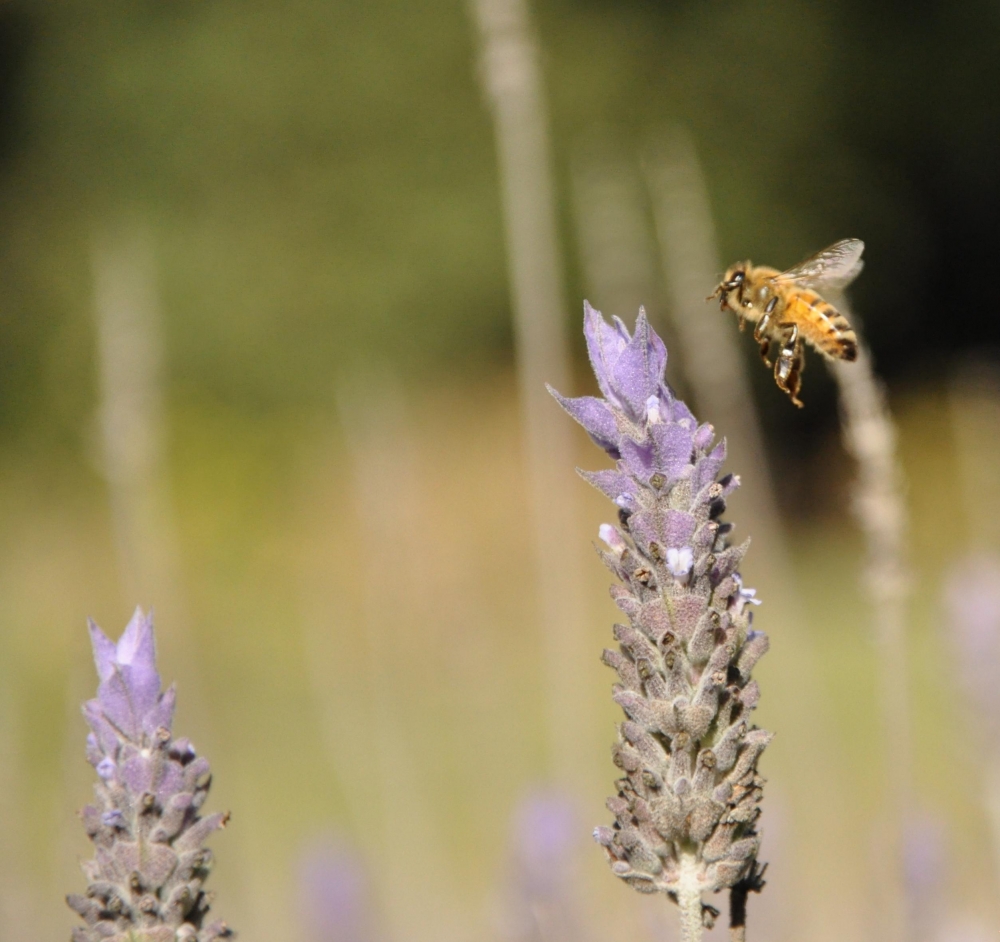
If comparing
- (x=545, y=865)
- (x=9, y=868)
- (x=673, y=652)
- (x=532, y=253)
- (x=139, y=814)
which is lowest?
(x=545, y=865)

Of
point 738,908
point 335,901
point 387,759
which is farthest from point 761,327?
point 387,759

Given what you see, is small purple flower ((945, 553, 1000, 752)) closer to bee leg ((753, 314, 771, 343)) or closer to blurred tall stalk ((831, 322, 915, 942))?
blurred tall stalk ((831, 322, 915, 942))

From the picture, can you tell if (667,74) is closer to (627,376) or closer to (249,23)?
(249,23)

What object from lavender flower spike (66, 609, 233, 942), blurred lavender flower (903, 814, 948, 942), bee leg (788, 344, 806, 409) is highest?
bee leg (788, 344, 806, 409)

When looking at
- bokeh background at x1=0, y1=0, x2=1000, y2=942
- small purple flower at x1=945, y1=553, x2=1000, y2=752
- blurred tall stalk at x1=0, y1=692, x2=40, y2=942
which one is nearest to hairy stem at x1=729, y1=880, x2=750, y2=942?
small purple flower at x1=945, y1=553, x2=1000, y2=752

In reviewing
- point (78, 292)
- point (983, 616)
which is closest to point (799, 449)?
point (78, 292)

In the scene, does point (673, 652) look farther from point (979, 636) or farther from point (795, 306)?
point (979, 636)

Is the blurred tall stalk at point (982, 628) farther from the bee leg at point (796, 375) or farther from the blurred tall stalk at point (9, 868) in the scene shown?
the blurred tall stalk at point (9, 868)

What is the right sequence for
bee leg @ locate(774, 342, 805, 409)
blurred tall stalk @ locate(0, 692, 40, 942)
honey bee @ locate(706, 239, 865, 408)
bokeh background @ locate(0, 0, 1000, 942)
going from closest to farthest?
bee leg @ locate(774, 342, 805, 409), honey bee @ locate(706, 239, 865, 408), blurred tall stalk @ locate(0, 692, 40, 942), bokeh background @ locate(0, 0, 1000, 942)
